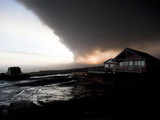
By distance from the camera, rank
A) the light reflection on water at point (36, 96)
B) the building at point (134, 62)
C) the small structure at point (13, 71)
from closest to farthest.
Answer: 1. the light reflection on water at point (36, 96)
2. the building at point (134, 62)
3. the small structure at point (13, 71)

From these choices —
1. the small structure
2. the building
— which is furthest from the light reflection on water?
the small structure

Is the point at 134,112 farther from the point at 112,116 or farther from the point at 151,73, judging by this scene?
the point at 151,73

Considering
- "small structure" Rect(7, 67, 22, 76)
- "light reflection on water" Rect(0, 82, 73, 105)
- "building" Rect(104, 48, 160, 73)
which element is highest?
"building" Rect(104, 48, 160, 73)

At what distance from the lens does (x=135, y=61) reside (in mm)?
26031

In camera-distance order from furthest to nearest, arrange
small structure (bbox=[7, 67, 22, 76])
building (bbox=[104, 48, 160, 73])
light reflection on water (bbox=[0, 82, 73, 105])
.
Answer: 1. small structure (bbox=[7, 67, 22, 76])
2. building (bbox=[104, 48, 160, 73])
3. light reflection on water (bbox=[0, 82, 73, 105])

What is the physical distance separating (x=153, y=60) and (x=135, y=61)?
4145 mm

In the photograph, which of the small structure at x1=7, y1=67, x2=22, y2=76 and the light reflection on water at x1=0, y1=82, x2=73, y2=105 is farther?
the small structure at x1=7, y1=67, x2=22, y2=76

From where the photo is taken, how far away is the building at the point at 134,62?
2407 cm

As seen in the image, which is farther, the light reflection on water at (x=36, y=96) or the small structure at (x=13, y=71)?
the small structure at (x=13, y=71)

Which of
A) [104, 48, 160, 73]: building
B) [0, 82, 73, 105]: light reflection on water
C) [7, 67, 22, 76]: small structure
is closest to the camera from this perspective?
[0, 82, 73, 105]: light reflection on water

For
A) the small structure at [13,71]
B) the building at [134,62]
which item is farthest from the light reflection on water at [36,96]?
the small structure at [13,71]

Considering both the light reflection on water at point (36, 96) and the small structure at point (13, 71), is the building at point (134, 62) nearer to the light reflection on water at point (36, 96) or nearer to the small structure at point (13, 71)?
the light reflection on water at point (36, 96)

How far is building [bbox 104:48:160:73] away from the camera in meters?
24.1

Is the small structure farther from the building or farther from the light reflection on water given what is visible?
the building
